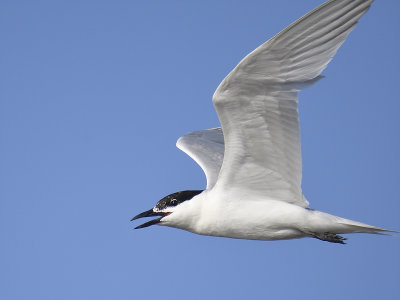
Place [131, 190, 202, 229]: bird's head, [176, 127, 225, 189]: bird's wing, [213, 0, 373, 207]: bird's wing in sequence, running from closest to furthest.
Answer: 1. [213, 0, 373, 207]: bird's wing
2. [131, 190, 202, 229]: bird's head
3. [176, 127, 225, 189]: bird's wing

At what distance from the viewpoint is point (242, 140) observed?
6645 mm

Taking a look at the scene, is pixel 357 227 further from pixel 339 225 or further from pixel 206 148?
pixel 206 148

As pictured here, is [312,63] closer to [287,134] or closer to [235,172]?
[287,134]

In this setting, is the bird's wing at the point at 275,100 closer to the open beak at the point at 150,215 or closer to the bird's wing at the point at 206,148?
the open beak at the point at 150,215

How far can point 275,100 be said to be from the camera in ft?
20.5

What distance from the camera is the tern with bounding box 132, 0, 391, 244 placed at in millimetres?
5797

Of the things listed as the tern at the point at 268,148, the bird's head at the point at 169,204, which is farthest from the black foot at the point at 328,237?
the bird's head at the point at 169,204

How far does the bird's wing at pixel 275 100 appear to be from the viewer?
5.73 metres

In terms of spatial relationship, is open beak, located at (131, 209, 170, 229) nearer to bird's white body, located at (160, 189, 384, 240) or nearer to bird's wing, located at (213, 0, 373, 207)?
bird's white body, located at (160, 189, 384, 240)

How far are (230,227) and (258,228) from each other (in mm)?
305

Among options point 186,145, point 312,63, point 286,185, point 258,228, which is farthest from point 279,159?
point 186,145

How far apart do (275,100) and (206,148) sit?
3009mm

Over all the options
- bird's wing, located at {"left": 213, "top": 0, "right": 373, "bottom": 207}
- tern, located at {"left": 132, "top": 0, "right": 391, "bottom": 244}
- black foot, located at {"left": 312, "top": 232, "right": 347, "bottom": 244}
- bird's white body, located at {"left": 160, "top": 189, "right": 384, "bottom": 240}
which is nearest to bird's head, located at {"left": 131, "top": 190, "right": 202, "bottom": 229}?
tern, located at {"left": 132, "top": 0, "right": 391, "bottom": 244}

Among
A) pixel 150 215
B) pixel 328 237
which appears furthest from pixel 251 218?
pixel 150 215
